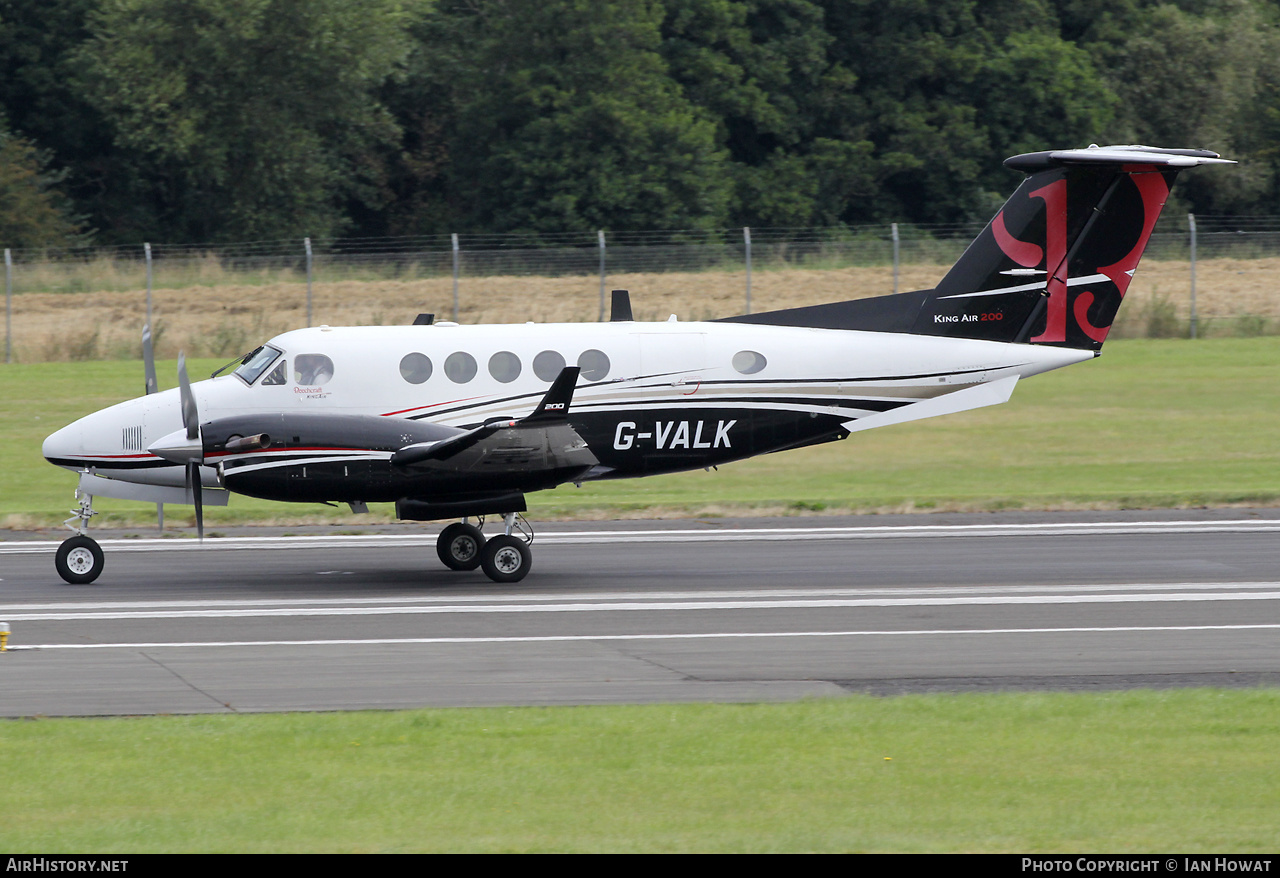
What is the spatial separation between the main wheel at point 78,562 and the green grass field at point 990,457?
198 inches

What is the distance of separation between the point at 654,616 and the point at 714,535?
5511 millimetres

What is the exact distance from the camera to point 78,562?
1577 cm

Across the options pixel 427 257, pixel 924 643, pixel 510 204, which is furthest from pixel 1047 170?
pixel 510 204

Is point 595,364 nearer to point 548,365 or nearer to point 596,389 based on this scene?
point 596,389

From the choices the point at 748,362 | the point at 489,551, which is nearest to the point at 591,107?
the point at 748,362

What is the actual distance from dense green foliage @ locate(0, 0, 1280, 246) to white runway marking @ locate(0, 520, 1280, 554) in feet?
91.0

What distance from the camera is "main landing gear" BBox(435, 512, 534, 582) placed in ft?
52.3

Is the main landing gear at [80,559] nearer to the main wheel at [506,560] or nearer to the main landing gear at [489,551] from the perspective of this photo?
the main landing gear at [489,551]

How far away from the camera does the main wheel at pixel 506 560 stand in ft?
52.3

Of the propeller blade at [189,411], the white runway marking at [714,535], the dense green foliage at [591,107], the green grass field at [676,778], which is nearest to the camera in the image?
the green grass field at [676,778]

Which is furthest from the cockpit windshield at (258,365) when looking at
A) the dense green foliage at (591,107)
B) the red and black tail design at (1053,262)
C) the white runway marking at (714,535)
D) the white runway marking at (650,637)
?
the dense green foliage at (591,107)

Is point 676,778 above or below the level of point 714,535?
above

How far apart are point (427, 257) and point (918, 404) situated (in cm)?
2159
